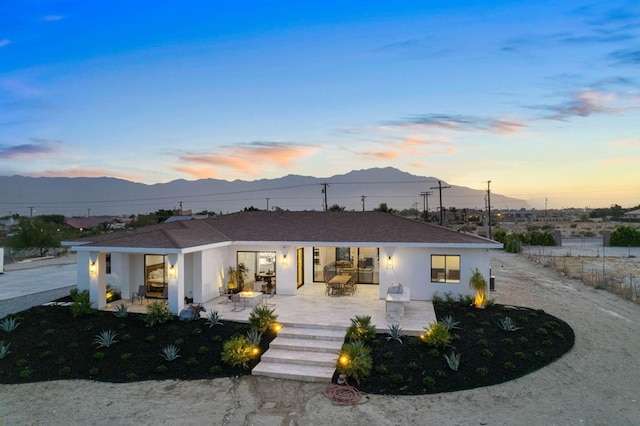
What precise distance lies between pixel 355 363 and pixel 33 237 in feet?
123

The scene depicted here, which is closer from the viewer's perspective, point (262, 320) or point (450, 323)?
point (262, 320)

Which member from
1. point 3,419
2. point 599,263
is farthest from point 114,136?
point 599,263

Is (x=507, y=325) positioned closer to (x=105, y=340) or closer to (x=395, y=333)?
(x=395, y=333)

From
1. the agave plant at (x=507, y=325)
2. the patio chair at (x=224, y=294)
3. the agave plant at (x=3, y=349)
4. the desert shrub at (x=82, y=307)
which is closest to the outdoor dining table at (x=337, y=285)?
the patio chair at (x=224, y=294)

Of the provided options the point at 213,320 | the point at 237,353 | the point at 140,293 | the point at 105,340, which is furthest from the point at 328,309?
the point at 140,293

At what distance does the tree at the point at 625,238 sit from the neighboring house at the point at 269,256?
35587 mm

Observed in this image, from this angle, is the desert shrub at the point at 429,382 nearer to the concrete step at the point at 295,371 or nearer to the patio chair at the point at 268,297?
the concrete step at the point at 295,371

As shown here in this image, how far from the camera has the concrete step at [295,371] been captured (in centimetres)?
951

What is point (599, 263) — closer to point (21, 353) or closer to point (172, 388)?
point (172, 388)

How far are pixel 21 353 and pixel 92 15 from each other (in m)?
13.6

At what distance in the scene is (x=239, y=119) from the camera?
2569 cm

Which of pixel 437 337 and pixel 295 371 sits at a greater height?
pixel 437 337

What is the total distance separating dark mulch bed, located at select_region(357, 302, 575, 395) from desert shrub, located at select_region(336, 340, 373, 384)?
20 cm

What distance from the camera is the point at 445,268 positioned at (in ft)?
50.7
